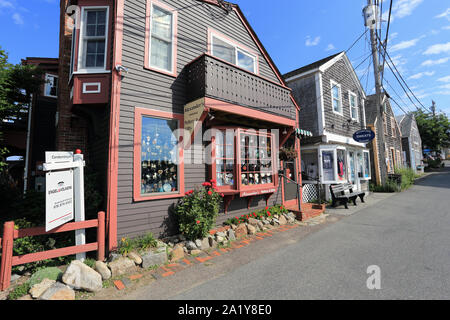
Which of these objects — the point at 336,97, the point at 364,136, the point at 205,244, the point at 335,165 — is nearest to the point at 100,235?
the point at 205,244

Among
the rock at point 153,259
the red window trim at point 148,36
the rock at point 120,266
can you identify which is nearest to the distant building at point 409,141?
the red window trim at point 148,36

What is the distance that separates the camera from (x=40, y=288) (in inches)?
114

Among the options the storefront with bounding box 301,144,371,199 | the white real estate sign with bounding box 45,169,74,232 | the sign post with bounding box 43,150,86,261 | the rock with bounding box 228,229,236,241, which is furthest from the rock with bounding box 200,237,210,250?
the storefront with bounding box 301,144,371,199

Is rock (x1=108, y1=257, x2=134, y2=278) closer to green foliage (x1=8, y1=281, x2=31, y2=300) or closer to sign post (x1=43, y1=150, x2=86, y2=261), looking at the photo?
sign post (x1=43, y1=150, x2=86, y2=261)

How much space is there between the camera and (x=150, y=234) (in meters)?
4.52

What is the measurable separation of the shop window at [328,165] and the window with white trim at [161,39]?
345 inches

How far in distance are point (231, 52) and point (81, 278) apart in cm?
751

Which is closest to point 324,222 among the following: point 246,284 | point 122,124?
point 246,284

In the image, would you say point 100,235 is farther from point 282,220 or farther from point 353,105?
point 353,105

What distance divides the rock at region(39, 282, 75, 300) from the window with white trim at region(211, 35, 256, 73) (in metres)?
6.89

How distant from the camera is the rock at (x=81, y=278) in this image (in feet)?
10.1

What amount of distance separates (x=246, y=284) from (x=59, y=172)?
3.86 metres

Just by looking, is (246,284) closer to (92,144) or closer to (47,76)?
(92,144)

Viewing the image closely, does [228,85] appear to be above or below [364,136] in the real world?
above
